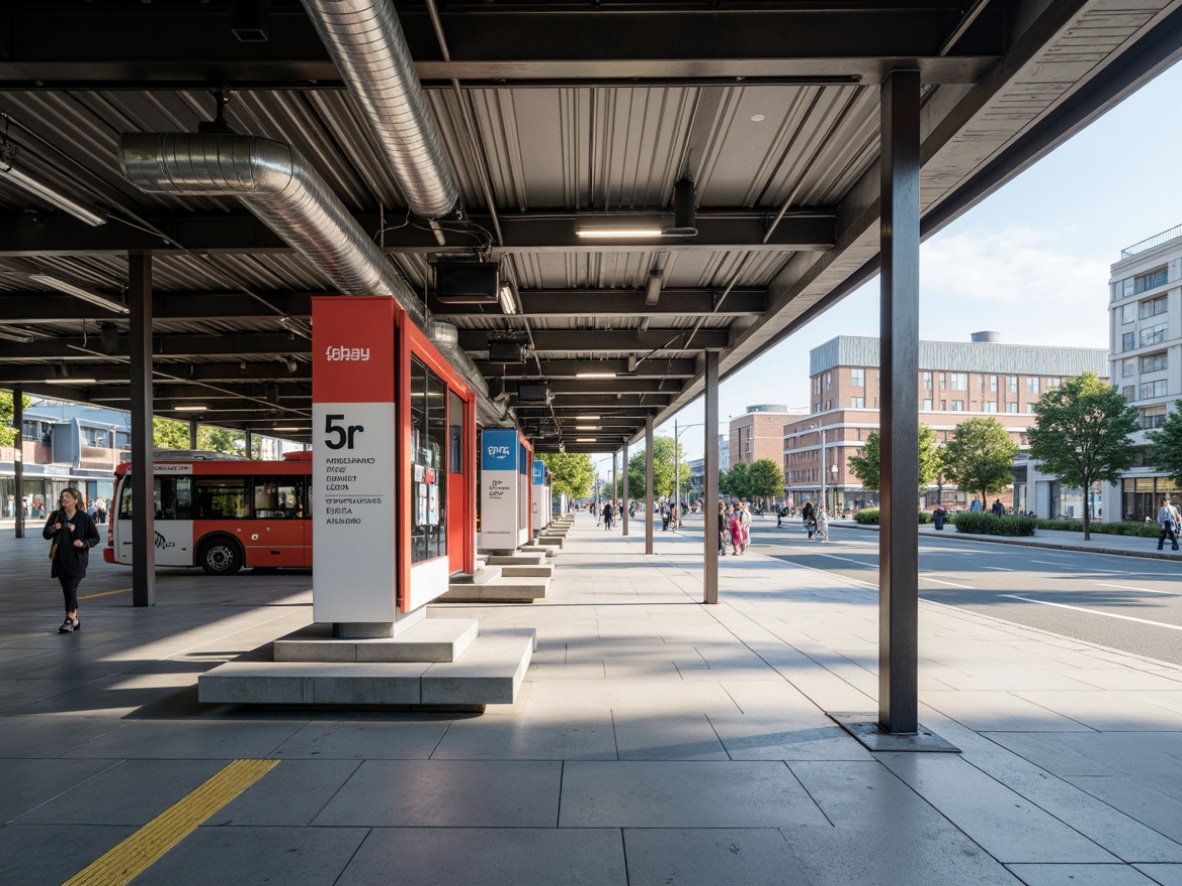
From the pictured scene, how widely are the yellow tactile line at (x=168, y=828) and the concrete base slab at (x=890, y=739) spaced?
4081 mm

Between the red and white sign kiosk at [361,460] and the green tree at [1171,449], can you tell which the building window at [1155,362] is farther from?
the red and white sign kiosk at [361,460]

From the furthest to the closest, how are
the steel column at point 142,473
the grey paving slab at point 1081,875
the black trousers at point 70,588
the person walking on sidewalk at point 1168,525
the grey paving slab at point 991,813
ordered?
the person walking on sidewalk at point 1168,525 < the steel column at point 142,473 < the black trousers at point 70,588 < the grey paving slab at point 991,813 < the grey paving slab at point 1081,875

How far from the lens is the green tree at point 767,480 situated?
100125mm

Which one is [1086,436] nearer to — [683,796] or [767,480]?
[683,796]

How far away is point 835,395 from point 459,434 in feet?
301

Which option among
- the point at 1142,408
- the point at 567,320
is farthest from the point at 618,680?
the point at 1142,408

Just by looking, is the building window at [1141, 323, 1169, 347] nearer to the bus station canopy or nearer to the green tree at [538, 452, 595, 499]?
the green tree at [538, 452, 595, 499]

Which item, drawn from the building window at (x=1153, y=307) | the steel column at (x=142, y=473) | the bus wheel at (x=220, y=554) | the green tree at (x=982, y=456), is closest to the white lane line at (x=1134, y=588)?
the steel column at (x=142, y=473)

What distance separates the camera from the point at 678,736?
230 inches

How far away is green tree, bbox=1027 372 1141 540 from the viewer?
37.7m

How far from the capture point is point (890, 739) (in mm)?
5719

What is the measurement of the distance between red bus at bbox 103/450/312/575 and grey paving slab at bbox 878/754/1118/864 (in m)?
16.9

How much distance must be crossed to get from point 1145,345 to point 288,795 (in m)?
69.1

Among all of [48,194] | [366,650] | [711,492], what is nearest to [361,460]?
[366,650]
